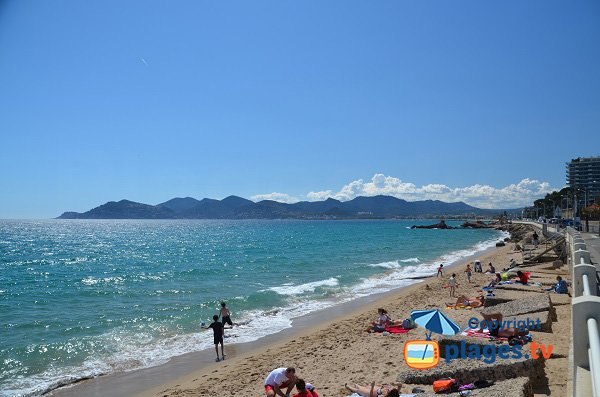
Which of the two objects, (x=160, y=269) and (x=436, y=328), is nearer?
(x=436, y=328)

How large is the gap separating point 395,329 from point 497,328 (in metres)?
4.54

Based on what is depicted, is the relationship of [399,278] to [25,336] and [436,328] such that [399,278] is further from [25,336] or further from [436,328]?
[25,336]

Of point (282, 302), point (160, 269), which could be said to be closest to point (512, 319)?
point (282, 302)

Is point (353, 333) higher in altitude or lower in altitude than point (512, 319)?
lower

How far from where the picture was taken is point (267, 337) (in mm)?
14812

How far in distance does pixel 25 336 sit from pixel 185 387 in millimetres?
7990

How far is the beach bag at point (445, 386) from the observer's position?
21.6 feet

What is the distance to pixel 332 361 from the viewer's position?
10.9 meters

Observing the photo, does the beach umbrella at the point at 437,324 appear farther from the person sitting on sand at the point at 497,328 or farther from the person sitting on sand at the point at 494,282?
the person sitting on sand at the point at 494,282

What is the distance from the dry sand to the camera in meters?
8.77

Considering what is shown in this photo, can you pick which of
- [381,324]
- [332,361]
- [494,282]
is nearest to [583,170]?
[494,282]
